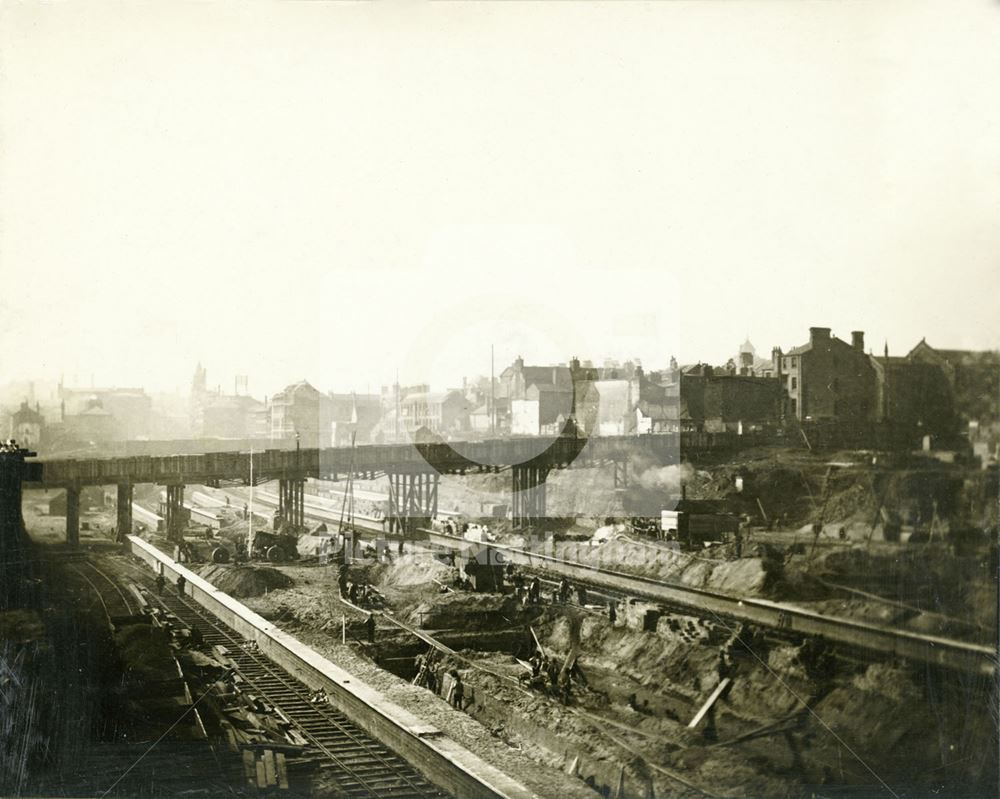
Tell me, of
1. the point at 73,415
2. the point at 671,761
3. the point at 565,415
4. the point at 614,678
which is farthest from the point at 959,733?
the point at 73,415

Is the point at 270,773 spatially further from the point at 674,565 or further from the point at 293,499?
the point at 674,565

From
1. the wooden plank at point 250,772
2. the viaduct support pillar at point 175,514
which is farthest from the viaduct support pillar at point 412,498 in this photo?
the wooden plank at point 250,772

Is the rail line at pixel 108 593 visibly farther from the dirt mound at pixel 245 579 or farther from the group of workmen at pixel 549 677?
the group of workmen at pixel 549 677

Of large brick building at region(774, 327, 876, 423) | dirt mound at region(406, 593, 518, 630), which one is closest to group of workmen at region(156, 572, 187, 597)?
dirt mound at region(406, 593, 518, 630)

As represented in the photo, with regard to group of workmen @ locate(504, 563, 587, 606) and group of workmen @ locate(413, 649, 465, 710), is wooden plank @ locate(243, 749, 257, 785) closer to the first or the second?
group of workmen @ locate(413, 649, 465, 710)

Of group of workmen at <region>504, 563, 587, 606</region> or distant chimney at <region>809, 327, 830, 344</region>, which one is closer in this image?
distant chimney at <region>809, 327, 830, 344</region>

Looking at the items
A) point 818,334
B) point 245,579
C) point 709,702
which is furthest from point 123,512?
point 818,334

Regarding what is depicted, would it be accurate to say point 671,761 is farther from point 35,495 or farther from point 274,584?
point 35,495
